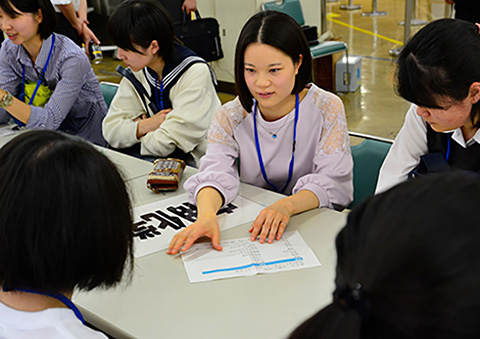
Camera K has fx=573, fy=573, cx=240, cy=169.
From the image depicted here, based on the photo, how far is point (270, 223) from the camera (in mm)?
1585

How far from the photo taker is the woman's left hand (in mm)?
1562

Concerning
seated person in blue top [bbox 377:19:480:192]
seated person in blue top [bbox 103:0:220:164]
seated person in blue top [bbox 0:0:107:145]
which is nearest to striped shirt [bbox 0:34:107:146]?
seated person in blue top [bbox 0:0:107:145]

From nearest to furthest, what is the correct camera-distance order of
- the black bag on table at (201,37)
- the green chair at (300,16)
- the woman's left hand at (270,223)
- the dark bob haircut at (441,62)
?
1. the dark bob haircut at (441,62)
2. the woman's left hand at (270,223)
3. the black bag on table at (201,37)
4. the green chair at (300,16)

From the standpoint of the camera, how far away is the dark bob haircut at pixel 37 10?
2664mm

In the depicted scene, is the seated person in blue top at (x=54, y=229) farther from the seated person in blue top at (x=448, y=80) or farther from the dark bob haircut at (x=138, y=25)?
the dark bob haircut at (x=138, y=25)

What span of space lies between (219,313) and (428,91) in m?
0.75

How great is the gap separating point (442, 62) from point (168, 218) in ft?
2.94

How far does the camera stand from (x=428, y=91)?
1.44 metres

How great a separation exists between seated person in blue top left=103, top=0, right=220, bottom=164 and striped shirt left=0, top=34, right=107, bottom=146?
292 mm

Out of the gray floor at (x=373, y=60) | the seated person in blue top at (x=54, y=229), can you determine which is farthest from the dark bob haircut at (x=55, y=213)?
the gray floor at (x=373, y=60)

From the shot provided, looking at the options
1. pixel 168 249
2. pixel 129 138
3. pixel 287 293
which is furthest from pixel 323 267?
pixel 129 138

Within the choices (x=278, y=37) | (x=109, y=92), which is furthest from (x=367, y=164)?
(x=109, y=92)

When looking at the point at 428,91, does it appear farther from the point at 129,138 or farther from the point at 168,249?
the point at 129,138

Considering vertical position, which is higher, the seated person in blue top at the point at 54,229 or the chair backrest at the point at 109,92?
the seated person in blue top at the point at 54,229
